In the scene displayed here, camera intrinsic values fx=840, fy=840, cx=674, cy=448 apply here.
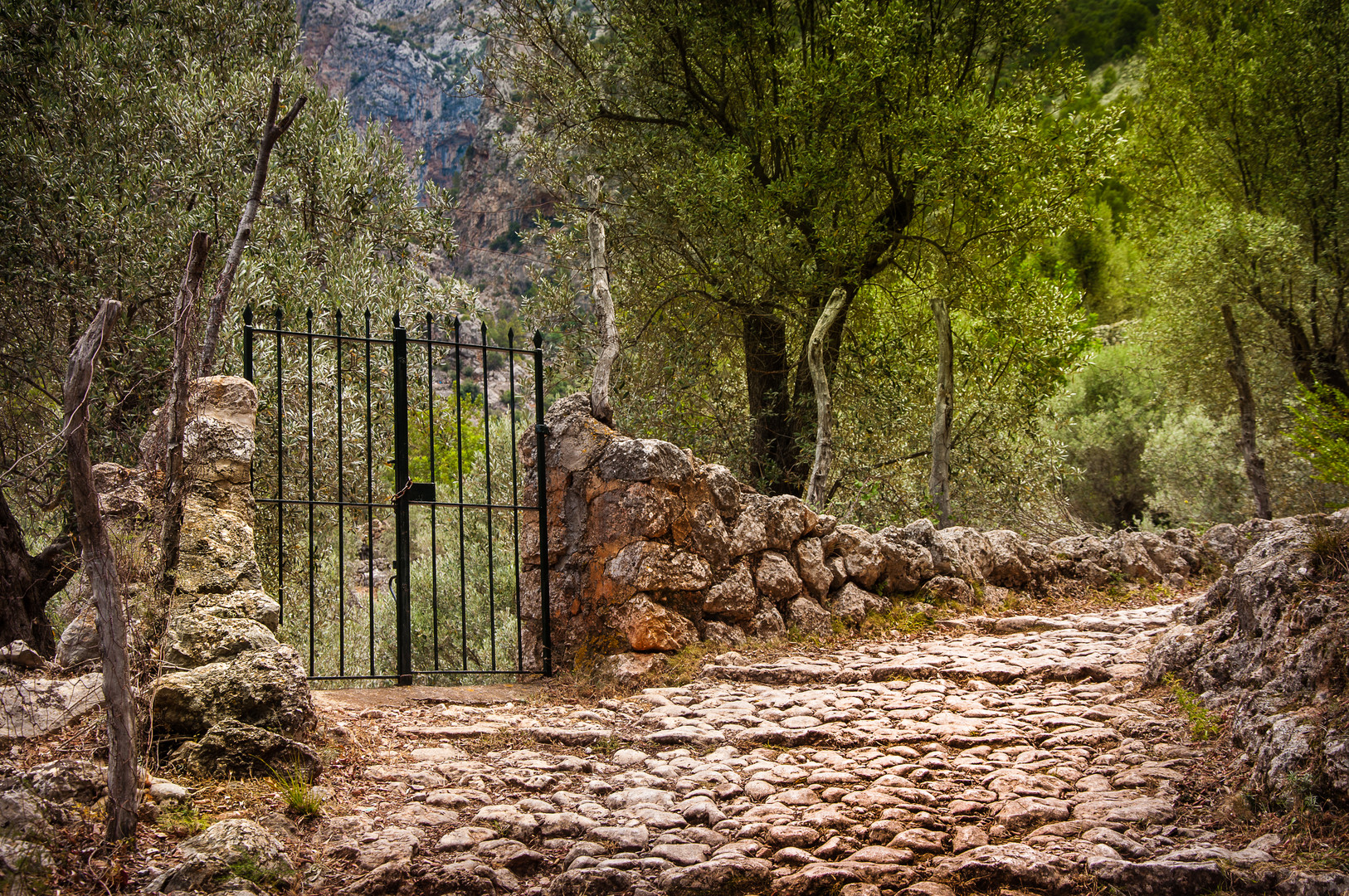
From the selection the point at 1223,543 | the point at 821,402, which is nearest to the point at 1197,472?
the point at 1223,543

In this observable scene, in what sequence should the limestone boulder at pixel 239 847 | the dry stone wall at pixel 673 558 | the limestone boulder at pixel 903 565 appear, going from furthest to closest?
the limestone boulder at pixel 903 565 < the dry stone wall at pixel 673 558 < the limestone boulder at pixel 239 847

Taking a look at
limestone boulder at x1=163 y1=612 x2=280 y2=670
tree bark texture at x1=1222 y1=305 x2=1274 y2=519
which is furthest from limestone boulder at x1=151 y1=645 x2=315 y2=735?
tree bark texture at x1=1222 y1=305 x2=1274 y2=519

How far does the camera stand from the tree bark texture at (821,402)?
10.3 metres

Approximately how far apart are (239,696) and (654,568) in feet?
11.0

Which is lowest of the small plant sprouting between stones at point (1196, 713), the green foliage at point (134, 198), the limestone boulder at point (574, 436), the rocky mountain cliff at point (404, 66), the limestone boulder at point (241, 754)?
the small plant sprouting between stones at point (1196, 713)

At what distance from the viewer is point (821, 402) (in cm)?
1056

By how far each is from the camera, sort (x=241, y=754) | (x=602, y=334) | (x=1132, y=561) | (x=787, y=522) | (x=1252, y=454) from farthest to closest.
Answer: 1. (x=1252, y=454)
2. (x=1132, y=561)
3. (x=602, y=334)
4. (x=787, y=522)
5. (x=241, y=754)

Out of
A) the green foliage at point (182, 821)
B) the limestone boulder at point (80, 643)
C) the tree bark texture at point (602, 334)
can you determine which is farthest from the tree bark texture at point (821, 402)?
the green foliage at point (182, 821)

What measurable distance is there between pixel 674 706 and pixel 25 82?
31.6 ft

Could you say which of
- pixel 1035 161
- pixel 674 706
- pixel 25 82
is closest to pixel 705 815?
pixel 674 706

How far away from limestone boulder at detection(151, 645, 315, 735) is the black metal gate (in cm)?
89

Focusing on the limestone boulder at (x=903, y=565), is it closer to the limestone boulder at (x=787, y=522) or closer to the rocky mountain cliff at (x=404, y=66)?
the limestone boulder at (x=787, y=522)

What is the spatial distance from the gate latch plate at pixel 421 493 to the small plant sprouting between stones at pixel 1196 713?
519cm

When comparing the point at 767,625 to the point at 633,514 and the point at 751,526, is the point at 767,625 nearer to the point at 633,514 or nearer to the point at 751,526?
the point at 751,526
